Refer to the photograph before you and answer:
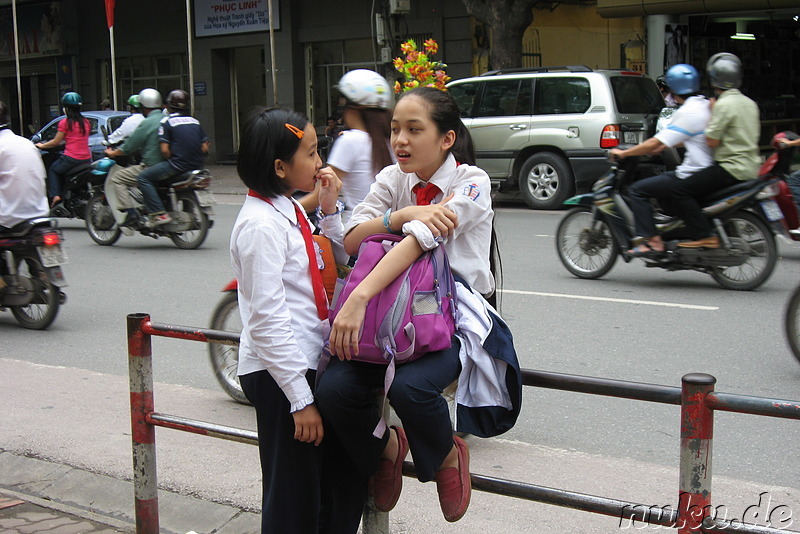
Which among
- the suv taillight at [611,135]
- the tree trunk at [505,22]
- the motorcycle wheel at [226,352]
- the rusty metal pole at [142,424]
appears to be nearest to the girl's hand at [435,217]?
the rusty metal pole at [142,424]

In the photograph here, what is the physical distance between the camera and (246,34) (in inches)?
958

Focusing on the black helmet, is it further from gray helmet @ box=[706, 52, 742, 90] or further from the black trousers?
gray helmet @ box=[706, 52, 742, 90]

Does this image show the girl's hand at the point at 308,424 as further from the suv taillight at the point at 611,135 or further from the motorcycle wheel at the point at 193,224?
the suv taillight at the point at 611,135

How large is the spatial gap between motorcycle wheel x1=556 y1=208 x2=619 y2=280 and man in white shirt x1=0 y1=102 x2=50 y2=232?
454 centimetres

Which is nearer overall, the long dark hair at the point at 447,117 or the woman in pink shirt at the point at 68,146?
the long dark hair at the point at 447,117

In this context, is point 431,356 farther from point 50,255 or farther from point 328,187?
point 50,255

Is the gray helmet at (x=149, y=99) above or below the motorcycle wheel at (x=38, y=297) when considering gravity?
above

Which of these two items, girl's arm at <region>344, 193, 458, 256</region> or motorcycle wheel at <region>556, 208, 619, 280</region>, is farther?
motorcycle wheel at <region>556, 208, 619, 280</region>

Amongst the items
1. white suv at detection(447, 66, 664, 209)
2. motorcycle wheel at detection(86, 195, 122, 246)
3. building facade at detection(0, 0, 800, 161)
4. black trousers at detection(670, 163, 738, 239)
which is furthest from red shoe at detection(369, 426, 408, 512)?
building facade at detection(0, 0, 800, 161)

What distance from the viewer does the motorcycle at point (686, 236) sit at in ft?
25.8

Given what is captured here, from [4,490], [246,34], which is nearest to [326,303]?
[4,490]

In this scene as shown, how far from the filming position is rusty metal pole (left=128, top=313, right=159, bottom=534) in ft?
10.5

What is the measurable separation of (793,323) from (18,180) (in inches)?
211

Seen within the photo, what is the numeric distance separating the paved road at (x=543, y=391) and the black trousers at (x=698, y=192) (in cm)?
56
